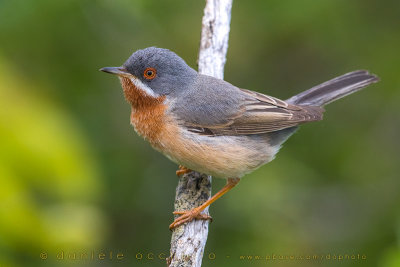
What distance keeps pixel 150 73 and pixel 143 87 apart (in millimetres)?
153

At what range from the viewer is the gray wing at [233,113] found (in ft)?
15.3

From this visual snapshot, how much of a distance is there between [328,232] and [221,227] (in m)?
1.24

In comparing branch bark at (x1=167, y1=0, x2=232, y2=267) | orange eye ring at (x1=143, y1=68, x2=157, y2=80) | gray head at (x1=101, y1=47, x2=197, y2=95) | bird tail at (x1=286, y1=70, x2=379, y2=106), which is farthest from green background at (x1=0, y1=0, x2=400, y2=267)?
bird tail at (x1=286, y1=70, x2=379, y2=106)

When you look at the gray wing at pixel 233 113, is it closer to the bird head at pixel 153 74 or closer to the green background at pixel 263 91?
the bird head at pixel 153 74

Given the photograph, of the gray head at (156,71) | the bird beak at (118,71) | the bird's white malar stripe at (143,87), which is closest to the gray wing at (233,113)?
the gray head at (156,71)

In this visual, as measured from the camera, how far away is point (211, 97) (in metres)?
4.71

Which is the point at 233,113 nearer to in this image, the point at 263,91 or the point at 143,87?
the point at 143,87

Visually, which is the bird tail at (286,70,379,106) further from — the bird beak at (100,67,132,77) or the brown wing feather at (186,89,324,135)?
the bird beak at (100,67,132,77)

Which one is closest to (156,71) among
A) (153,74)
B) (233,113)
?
(153,74)

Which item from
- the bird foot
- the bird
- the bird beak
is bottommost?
the bird foot

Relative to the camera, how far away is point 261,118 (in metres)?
4.85

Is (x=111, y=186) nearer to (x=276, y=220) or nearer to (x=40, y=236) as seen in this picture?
(x=276, y=220)

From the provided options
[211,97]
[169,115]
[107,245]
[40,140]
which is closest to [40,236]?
[40,140]

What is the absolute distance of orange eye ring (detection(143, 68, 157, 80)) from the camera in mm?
4672
